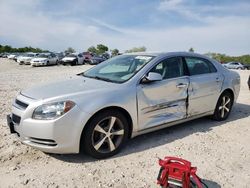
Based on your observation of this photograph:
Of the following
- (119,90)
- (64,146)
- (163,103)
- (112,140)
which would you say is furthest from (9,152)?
(163,103)

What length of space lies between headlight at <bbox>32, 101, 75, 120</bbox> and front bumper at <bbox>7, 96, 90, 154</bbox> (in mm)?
51

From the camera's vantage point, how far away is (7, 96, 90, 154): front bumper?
10.9 ft

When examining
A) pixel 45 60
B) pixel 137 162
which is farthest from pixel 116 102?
pixel 45 60

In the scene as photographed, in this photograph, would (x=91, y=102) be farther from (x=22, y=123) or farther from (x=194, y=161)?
(x=194, y=161)

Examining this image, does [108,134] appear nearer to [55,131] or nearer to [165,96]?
[55,131]

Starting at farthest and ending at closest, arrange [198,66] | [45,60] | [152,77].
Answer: [45,60], [198,66], [152,77]

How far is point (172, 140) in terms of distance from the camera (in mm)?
4473

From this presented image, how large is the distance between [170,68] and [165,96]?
57cm

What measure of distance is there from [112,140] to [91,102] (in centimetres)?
71

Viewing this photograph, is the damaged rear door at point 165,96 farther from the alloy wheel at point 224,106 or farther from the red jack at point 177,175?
the alloy wheel at point 224,106

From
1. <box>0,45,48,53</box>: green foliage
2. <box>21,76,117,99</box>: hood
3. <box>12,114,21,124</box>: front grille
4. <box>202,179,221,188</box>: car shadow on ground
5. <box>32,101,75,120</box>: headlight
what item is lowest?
<box>202,179,221,188</box>: car shadow on ground

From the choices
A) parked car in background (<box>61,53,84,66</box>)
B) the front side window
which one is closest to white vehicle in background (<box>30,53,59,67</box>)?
parked car in background (<box>61,53,84,66</box>)

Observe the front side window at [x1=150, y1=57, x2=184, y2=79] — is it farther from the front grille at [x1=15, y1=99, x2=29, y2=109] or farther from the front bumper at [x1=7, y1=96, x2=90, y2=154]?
the front grille at [x1=15, y1=99, x2=29, y2=109]

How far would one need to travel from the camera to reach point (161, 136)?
465 cm
